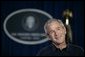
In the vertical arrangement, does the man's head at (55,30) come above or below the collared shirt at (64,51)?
above

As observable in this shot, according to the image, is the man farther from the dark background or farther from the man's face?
the dark background

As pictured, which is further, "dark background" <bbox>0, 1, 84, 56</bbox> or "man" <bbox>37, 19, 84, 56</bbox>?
"dark background" <bbox>0, 1, 84, 56</bbox>

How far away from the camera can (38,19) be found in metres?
1.73

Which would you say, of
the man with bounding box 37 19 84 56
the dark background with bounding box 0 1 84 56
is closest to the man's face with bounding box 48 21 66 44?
the man with bounding box 37 19 84 56

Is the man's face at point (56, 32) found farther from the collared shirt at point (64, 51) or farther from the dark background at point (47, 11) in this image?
the dark background at point (47, 11)

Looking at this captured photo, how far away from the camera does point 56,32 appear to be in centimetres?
106

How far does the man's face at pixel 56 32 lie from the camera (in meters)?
1.06

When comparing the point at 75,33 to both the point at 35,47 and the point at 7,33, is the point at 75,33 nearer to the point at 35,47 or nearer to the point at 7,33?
the point at 35,47

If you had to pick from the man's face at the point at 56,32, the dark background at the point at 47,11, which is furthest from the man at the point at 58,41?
the dark background at the point at 47,11

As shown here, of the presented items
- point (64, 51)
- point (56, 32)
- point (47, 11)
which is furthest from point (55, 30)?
point (47, 11)

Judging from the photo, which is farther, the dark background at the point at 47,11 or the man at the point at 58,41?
the dark background at the point at 47,11

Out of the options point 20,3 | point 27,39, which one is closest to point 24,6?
point 20,3

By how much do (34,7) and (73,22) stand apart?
1.10ft

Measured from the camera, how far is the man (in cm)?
106
